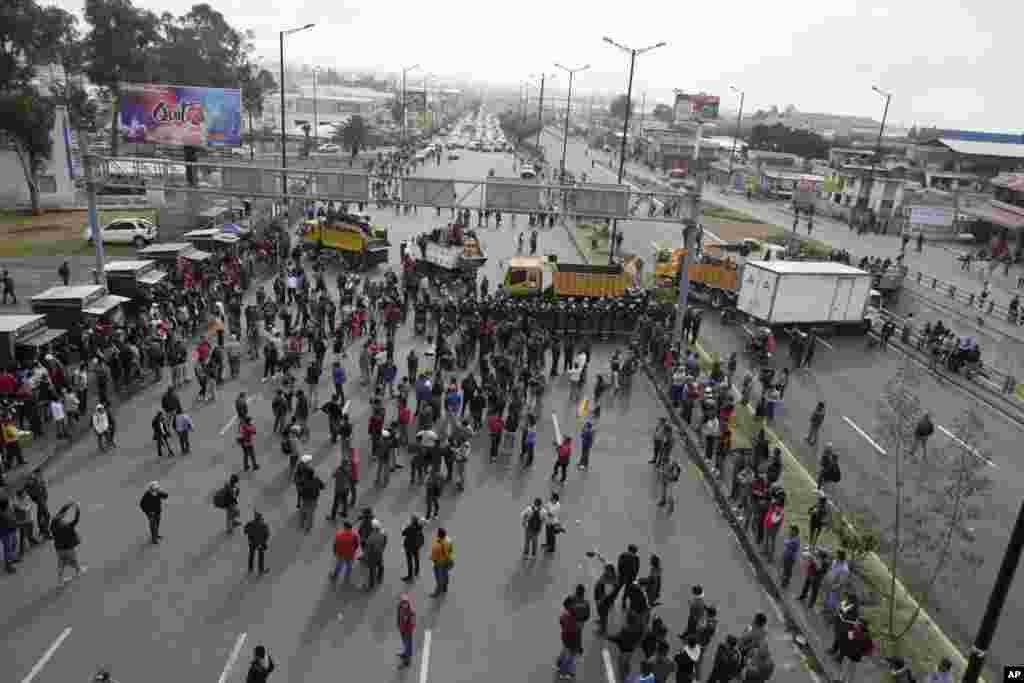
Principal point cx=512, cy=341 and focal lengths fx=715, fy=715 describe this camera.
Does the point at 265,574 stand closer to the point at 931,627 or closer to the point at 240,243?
the point at 931,627

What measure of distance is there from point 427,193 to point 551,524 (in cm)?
1498

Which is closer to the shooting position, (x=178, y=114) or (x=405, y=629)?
(x=405, y=629)

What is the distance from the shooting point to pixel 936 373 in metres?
25.8

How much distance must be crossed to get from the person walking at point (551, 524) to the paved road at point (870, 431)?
586 centimetres

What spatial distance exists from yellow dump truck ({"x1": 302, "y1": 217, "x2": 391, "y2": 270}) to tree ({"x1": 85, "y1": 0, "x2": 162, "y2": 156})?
2614 centimetres

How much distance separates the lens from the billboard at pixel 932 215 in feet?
188

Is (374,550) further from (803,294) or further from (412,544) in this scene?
(803,294)

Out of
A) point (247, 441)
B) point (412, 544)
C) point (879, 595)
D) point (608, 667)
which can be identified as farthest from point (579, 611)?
point (247, 441)

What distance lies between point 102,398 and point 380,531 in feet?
31.2

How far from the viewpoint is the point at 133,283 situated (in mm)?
24141

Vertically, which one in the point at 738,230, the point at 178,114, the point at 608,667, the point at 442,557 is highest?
the point at 178,114

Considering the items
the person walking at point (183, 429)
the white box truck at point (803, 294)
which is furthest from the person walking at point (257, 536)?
the white box truck at point (803, 294)

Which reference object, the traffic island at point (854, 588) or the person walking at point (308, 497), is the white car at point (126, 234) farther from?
the traffic island at point (854, 588)

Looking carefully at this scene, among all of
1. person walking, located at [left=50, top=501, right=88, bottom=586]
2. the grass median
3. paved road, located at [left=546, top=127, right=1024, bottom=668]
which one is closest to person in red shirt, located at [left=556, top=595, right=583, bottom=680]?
the grass median
